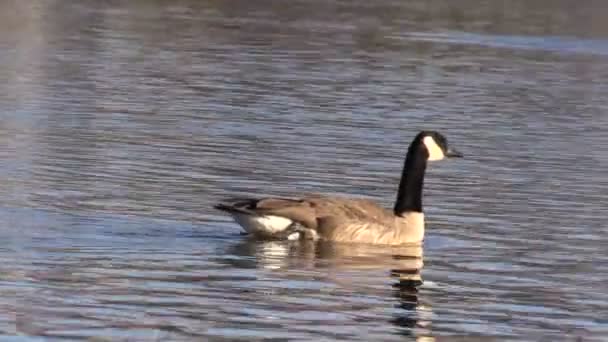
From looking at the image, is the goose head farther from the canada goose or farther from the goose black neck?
the canada goose

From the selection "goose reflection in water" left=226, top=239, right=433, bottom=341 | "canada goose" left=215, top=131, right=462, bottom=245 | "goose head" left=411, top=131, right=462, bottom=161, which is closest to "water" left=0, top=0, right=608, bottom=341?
"goose reflection in water" left=226, top=239, right=433, bottom=341

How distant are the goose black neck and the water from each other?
0.42 meters

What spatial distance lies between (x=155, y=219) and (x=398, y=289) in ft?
11.2

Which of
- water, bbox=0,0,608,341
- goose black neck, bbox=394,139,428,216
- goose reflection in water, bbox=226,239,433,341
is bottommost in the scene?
goose reflection in water, bbox=226,239,433,341

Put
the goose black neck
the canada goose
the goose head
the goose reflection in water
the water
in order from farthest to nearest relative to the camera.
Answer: the goose head → the goose black neck → the canada goose → the goose reflection in water → the water

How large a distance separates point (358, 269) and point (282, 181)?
486 centimetres

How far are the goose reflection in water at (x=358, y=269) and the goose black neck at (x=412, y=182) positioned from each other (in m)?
0.57

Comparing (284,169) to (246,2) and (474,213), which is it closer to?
(474,213)

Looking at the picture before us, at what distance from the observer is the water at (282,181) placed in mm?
12312

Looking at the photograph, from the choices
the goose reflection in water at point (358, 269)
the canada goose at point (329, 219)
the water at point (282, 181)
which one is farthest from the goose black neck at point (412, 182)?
the goose reflection in water at point (358, 269)

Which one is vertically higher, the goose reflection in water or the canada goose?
the canada goose

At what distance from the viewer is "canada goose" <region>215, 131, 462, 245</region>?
1547 centimetres

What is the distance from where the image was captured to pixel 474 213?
1786 centimetres

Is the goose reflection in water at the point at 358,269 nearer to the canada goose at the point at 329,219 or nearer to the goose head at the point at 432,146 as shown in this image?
the canada goose at the point at 329,219
